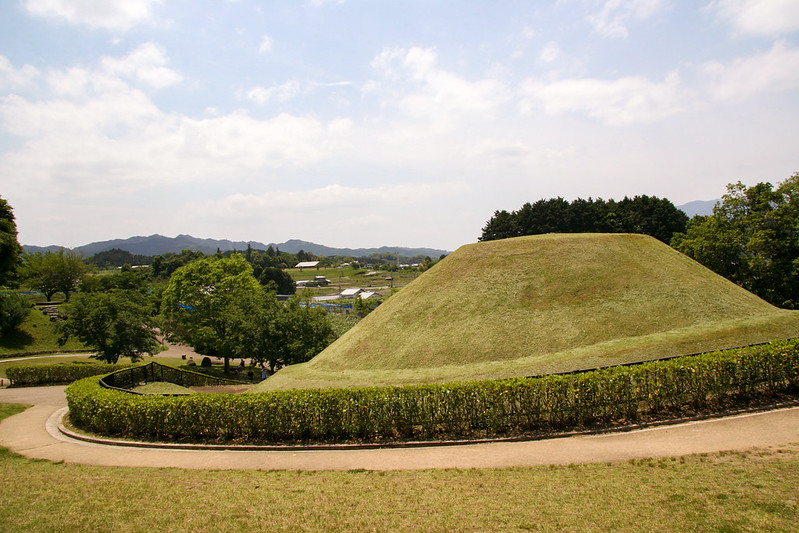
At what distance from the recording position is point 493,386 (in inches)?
542

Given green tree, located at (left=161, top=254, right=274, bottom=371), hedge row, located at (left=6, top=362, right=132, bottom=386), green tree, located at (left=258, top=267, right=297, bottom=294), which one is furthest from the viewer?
green tree, located at (left=258, top=267, right=297, bottom=294)

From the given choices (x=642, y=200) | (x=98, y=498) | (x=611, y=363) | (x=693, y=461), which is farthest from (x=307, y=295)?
(x=642, y=200)

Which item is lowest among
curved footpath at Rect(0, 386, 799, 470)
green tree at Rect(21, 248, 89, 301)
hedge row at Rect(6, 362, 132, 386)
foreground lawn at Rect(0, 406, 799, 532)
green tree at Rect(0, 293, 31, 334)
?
hedge row at Rect(6, 362, 132, 386)

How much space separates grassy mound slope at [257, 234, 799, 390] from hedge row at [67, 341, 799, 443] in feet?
14.0

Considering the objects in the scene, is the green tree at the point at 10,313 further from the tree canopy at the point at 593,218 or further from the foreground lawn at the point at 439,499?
the tree canopy at the point at 593,218

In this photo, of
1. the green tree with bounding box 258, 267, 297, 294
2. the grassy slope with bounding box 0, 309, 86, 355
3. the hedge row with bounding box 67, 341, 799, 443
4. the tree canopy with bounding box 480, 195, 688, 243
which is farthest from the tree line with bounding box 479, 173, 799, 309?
the green tree with bounding box 258, 267, 297, 294

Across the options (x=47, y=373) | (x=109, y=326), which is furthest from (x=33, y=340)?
(x=47, y=373)

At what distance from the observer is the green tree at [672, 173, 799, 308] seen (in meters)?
37.6

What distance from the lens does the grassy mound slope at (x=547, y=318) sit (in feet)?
66.7

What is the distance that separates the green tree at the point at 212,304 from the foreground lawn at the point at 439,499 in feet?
103

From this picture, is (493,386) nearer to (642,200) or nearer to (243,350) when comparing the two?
(243,350)

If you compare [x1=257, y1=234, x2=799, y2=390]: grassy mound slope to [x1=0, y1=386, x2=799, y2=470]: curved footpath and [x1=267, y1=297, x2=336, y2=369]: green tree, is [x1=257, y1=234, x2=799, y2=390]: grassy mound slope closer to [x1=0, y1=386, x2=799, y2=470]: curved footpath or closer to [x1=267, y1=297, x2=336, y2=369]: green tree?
[x1=0, y1=386, x2=799, y2=470]: curved footpath

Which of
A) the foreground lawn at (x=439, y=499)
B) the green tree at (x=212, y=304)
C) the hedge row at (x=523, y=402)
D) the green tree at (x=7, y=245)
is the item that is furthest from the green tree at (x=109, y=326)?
the foreground lawn at (x=439, y=499)

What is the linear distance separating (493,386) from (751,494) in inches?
267
